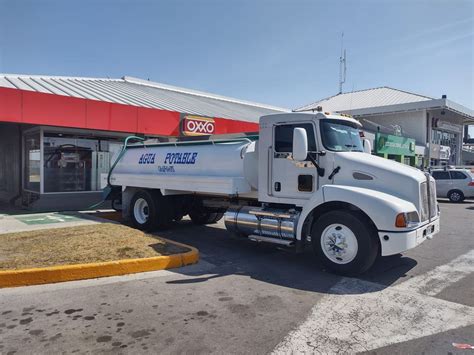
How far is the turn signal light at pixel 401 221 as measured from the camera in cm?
580

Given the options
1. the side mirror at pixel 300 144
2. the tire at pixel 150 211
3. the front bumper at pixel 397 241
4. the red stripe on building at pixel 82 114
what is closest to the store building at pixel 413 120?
the red stripe on building at pixel 82 114

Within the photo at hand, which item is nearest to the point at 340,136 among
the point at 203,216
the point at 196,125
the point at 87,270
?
the point at 87,270

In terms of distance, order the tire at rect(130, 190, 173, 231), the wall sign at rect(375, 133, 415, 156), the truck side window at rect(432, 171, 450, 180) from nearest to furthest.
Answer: the tire at rect(130, 190, 173, 231), the truck side window at rect(432, 171, 450, 180), the wall sign at rect(375, 133, 415, 156)

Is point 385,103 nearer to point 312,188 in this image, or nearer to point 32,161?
point 32,161

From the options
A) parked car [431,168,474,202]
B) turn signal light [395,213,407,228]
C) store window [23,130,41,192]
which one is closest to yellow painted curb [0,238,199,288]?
turn signal light [395,213,407,228]

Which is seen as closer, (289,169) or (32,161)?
(289,169)

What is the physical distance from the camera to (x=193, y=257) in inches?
272

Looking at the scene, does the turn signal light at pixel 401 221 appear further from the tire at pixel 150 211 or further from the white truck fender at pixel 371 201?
the tire at pixel 150 211

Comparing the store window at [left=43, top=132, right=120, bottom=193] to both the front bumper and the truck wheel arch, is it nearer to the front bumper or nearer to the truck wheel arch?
the truck wheel arch

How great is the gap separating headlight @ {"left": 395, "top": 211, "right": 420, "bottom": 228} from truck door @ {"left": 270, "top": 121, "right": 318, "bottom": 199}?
1630 mm

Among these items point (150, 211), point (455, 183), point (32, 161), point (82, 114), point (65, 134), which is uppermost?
point (82, 114)

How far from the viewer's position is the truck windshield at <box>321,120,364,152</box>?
6996 mm

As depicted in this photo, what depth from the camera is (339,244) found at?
6285 mm

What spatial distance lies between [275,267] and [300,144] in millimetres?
2210
